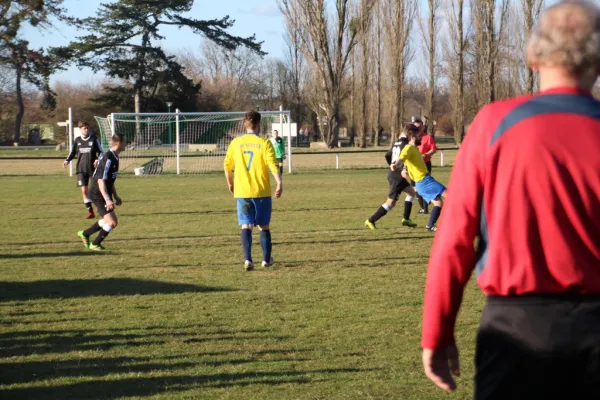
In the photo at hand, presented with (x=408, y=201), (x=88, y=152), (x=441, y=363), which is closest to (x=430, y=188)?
(x=408, y=201)

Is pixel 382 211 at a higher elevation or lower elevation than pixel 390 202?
lower

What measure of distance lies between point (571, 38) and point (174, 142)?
1310 inches

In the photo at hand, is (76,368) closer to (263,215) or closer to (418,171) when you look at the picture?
(263,215)

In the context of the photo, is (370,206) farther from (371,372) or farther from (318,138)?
(318,138)

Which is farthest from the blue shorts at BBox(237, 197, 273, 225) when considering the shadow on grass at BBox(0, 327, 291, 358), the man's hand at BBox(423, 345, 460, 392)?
the man's hand at BBox(423, 345, 460, 392)

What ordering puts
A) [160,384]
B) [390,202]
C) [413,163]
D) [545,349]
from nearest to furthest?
1. [545,349]
2. [160,384]
3. [413,163]
4. [390,202]

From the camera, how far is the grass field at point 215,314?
5617 millimetres

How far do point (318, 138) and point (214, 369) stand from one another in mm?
79069

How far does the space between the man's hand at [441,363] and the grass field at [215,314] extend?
2.79m

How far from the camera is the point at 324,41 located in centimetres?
4981

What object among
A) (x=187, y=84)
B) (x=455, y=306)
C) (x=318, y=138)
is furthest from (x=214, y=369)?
(x=318, y=138)

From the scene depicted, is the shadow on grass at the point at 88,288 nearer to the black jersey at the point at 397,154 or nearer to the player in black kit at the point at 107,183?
the player in black kit at the point at 107,183

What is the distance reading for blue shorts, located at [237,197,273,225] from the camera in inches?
392

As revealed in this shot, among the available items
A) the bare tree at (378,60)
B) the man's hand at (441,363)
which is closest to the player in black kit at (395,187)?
the man's hand at (441,363)
